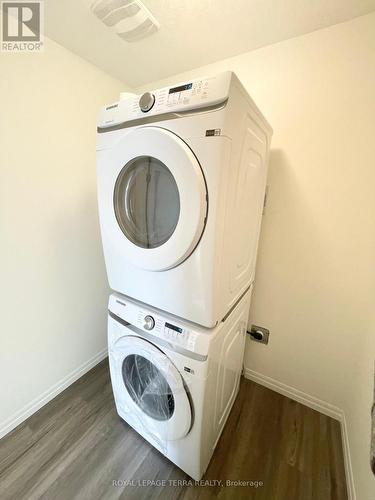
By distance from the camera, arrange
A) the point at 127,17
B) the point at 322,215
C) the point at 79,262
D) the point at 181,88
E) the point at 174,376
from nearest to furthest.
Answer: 1. the point at 181,88
2. the point at 174,376
3. the point at 127,17
4. the point at 322,215
5. the point at 79,262

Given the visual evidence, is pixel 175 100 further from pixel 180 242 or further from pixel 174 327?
pixel 174 327

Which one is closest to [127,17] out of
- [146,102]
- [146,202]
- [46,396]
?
[146,102]

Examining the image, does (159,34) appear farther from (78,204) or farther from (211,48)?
(78,204)

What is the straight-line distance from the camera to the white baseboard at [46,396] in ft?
4.13

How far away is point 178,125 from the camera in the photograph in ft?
2.49

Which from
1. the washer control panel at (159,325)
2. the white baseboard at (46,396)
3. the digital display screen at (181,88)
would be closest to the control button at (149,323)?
the washer control panel at (159,325)

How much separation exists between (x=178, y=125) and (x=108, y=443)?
1669 millimetres

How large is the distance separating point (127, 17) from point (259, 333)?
6.61 ft

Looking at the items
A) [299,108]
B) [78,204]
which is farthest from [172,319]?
[299,108]

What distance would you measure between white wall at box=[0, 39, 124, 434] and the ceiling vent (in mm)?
383

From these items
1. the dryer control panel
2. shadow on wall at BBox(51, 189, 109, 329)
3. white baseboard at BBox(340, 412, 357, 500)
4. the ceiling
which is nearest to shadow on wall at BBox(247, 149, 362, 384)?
white baseboard at BBox(340, 412, 357, 500)

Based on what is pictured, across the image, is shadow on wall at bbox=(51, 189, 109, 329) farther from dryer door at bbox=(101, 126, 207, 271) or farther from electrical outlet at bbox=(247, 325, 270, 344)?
electrical outlet at bbox=(247, 325, 270, 344)

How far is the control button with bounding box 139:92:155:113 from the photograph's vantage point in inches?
31.6

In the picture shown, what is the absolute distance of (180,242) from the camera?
0.80 meters
